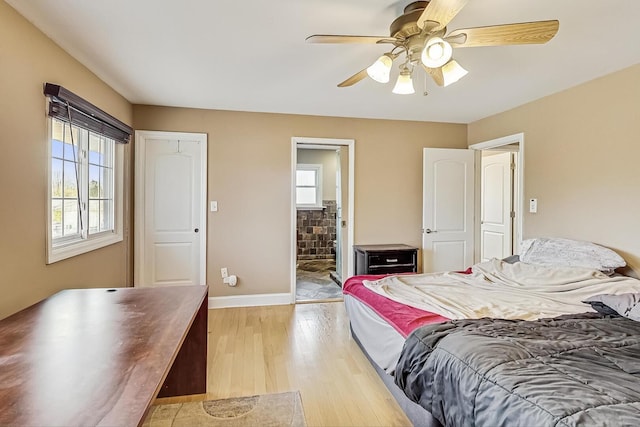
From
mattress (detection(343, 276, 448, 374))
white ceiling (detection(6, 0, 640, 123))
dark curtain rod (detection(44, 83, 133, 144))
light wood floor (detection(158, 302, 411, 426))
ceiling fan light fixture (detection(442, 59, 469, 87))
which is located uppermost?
white ceiling (detection(6, 0, 640, 123))

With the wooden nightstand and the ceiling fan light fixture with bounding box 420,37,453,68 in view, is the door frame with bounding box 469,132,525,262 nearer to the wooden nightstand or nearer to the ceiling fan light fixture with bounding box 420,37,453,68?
the wooden nightstand

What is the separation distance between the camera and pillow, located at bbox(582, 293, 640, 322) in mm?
1810

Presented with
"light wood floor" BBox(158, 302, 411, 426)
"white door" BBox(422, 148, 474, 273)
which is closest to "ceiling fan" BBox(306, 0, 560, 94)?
"light wood floor" BBox(158, 302, 411, 426)

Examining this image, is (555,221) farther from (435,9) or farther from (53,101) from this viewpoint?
(53,101)

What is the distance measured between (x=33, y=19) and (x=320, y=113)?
2.64 m

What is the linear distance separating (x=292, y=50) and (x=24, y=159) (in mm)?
1753

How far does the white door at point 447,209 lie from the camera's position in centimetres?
425

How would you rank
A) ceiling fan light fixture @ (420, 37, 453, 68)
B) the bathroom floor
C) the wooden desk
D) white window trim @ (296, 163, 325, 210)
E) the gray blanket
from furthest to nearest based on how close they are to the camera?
white window trim @ (296, 163, 325, 210) → the bathroom floor → ceiling fan light fixture @ (420, 37, 453, 68) → the gray blanket → the wooden desk

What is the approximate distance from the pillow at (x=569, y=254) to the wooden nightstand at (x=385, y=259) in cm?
117

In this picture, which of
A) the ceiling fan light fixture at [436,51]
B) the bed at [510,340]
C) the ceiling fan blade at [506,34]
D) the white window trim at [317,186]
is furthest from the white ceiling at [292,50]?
the white window trim at [317,186]

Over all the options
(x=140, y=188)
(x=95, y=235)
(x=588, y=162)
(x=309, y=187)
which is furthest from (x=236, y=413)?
(x=309, y=187)

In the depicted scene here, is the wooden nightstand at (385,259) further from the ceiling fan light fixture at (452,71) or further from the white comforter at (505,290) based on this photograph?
the ceiling fan light fixture at (452,71)

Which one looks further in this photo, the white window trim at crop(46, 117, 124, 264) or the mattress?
the white window trim at crop(46, 117, 124, 264)

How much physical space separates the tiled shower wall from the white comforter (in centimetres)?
A: 426
